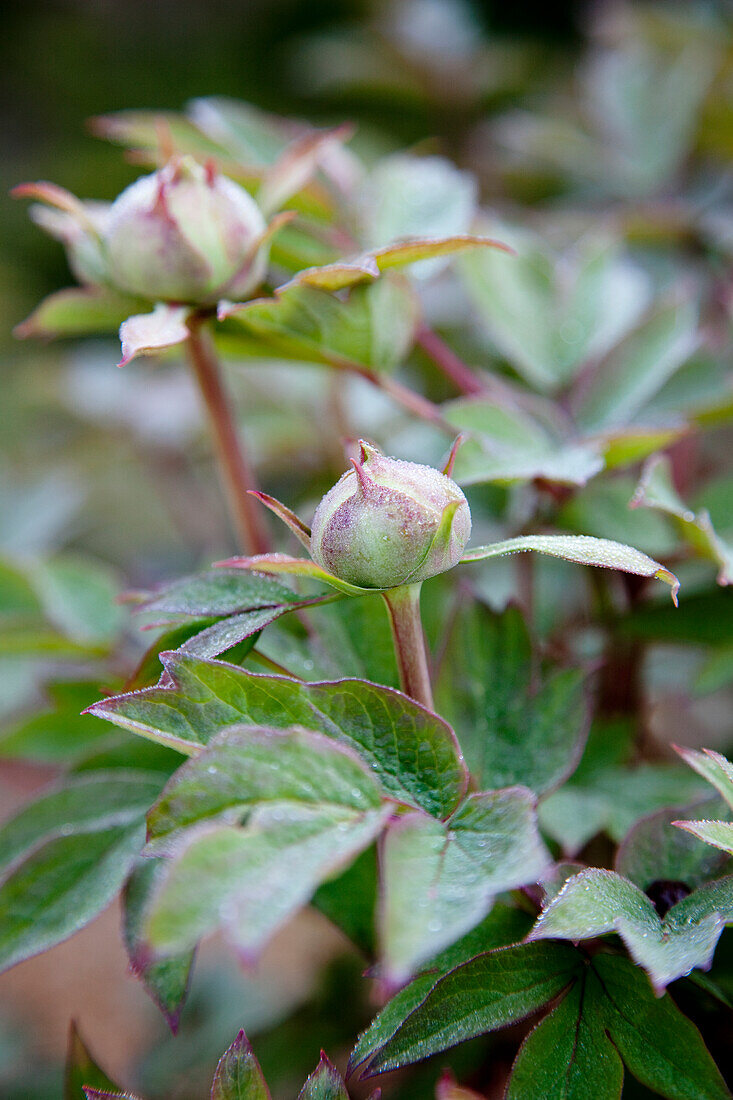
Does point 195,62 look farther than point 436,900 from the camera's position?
Yes

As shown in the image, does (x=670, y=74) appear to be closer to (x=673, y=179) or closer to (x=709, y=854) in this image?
(x=673, y=179)

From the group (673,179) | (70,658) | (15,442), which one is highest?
(673,179)

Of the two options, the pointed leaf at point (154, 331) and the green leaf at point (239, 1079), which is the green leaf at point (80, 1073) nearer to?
the green leaf at point (239, 1079)

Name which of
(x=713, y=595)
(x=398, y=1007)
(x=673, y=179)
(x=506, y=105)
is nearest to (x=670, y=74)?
(x=673, y=179)

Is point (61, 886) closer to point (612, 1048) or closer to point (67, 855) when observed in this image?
point (67, 855)

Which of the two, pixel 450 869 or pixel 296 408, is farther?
pixel 296 408

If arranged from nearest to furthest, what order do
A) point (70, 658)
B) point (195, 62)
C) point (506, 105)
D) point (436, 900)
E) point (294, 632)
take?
1. point (436, 900)
2. point (294, 632)
3. point (70, 658)
4. point (506, 105)
5. point (195, 62)

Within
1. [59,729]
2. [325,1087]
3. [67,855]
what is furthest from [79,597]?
[325,1087]
